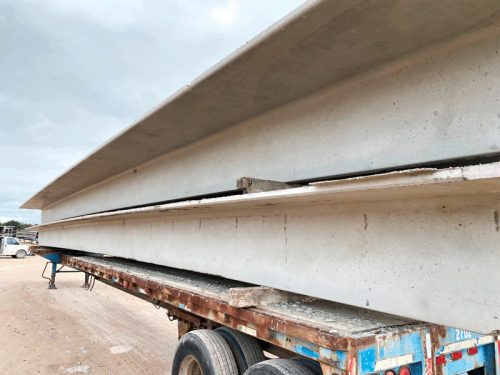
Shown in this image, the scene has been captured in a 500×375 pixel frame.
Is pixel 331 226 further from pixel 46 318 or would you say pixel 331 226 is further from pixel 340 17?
pixel 46 318

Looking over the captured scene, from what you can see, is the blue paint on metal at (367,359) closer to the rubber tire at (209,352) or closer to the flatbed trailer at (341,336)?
the flatbed trailer at (341,336)

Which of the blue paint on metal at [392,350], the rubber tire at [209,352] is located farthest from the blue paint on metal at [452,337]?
the rubber tire at [209,352]

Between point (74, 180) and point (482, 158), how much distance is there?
709cm

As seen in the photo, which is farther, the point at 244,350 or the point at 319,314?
the point at 244,350

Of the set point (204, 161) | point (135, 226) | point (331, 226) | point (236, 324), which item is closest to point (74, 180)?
point (135, 226)

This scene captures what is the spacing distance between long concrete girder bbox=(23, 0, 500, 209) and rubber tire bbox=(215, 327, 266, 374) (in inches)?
52.2

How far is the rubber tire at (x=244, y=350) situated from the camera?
2.86 meters

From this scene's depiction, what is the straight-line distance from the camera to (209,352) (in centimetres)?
294

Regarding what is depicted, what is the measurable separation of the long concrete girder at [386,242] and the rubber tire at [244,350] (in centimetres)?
49

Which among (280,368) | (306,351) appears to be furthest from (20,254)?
(306,351)

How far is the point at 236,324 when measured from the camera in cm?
267

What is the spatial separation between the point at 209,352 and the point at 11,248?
34.1 metres

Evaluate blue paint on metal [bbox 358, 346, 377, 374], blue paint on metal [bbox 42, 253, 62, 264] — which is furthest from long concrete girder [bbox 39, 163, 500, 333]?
blue paint on metal [bbox 42, 253, 62, 264]

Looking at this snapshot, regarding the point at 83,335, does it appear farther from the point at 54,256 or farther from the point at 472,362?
the point at 472,362
